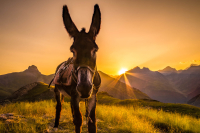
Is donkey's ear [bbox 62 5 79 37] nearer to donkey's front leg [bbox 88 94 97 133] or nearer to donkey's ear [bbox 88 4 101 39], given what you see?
donkey's ear [bbox 88 4 101 39]

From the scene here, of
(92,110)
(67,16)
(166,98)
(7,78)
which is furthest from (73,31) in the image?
(166,98)

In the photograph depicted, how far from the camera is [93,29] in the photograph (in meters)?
2.85

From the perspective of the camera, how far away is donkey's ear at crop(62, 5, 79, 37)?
2846 mm

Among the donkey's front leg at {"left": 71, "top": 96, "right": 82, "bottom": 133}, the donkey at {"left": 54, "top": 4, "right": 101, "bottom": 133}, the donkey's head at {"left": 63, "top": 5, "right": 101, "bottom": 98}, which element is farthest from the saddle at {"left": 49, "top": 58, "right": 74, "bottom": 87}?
the donkey's head at {"left": 63, "top": 5, "right": 101, "bottom": 98}

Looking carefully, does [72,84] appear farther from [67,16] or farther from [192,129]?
[192,129]

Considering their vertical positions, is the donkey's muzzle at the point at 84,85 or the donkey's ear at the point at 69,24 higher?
the donkey's ear at the point at 69,24

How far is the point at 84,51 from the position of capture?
7.87ft

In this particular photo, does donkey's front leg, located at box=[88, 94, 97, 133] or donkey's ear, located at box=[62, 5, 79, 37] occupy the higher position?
donkey's ear, located at box=[62, 5, 79, 37]

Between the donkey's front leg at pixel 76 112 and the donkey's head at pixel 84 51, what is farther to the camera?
the donkey's front leg at pixel 76 112

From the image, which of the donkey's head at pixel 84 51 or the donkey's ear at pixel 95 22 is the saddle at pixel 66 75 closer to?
the donkey's head at pixel 84 51

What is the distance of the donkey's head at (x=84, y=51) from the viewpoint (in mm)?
2042

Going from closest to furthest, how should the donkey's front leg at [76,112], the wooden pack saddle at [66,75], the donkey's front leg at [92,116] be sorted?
the donkey's front leg at [76,112]
the donkey's front leg at [92,116]
the wooden pack saddle at [66,75]

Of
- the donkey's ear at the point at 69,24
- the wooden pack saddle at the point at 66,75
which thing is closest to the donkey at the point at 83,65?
the donkey's ear at the point at 69,24

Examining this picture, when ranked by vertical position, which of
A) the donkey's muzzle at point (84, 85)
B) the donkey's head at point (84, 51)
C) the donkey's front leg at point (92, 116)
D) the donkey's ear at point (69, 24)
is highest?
the donkey's ear at point (69, 24)
